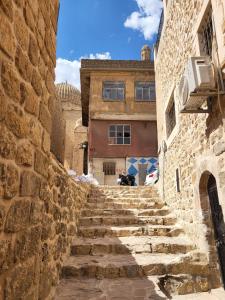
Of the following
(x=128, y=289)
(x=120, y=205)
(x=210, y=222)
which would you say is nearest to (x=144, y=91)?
(x=120, y=205)

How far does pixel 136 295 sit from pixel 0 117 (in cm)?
336

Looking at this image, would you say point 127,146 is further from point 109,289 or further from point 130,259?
point 109,289

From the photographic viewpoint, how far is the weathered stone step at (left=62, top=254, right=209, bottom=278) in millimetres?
4527

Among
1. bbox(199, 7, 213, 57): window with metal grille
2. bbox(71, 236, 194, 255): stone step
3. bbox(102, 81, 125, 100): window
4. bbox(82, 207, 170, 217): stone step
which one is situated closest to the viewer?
bbox(199, 7, 213, 57): window with metal grille

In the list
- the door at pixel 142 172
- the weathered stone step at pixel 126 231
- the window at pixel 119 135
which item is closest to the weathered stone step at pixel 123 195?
the weathered stone step at pixel 126 231

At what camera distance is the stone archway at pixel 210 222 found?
4.60 meters

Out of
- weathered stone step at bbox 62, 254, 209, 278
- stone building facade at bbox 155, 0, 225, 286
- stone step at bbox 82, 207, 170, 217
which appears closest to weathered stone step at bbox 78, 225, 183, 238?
stone building facade at bbox 155, 0, 225, 286

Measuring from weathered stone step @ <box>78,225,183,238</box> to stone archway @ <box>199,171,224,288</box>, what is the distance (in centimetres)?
129

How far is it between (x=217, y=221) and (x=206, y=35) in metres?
3.46

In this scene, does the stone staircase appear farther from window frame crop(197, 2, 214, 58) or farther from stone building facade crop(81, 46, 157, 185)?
Result: stone building facade crop(81, 46, 157, 185)

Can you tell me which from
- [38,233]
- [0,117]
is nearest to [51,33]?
[0,117]

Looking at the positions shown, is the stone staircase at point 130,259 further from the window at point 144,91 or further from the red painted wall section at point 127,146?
the window at point 144,91

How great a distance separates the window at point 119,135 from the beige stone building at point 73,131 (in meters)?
5.13

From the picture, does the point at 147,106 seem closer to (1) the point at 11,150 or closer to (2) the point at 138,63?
(2) the point at 138,63
